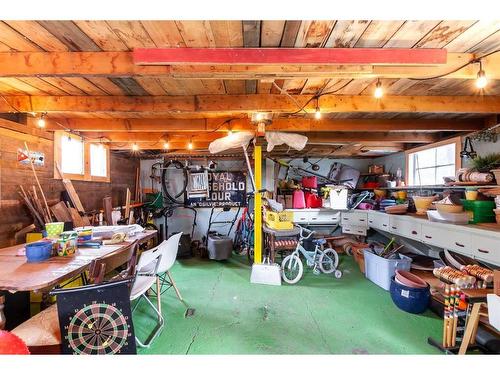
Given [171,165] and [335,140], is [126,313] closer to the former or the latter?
[335,140]

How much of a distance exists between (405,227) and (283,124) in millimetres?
2377

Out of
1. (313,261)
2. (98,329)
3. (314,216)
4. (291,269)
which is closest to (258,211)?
(291,269)

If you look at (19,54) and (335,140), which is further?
(335,140)

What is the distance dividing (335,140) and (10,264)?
3916 millimetres

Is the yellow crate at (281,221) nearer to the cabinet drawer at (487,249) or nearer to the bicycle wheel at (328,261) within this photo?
the bicycle wheel at (328,261)

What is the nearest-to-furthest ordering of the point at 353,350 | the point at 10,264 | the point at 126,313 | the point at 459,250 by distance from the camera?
the point at 126,313 → the point at 10,264 → the point at 353,350 → the point at 459,250

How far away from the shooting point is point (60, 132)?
11.1 feet

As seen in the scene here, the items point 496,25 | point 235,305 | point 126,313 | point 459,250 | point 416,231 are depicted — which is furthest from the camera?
point 416,231

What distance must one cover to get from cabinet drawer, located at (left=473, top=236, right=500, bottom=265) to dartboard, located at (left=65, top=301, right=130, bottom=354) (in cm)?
312

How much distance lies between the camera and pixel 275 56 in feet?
5.04

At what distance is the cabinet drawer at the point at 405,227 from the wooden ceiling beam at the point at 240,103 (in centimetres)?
161

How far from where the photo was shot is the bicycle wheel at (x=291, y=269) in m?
3.57

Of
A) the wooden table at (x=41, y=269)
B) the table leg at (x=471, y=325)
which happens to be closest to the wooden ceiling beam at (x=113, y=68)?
the wooden table at (x=41, y=269)
